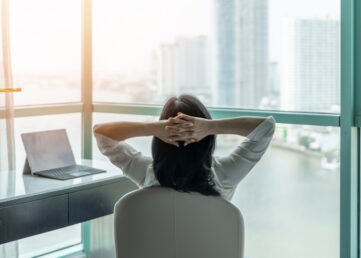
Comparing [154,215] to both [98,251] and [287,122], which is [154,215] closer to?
[287,122]

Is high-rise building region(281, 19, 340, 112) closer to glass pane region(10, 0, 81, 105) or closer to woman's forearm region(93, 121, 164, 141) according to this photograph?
woman's forearm region(93, 121, 164, 141)

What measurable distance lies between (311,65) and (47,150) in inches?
56.6

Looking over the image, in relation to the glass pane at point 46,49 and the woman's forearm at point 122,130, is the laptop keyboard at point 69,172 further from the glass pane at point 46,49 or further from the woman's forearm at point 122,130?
the woman's forearm at point 122,130

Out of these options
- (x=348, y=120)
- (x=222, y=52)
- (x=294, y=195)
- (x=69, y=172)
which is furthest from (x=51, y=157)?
(x=348, y=120)

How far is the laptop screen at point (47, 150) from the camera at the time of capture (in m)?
2.68

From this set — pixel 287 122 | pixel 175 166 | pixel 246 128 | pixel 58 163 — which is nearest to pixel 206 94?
pixel 287 122

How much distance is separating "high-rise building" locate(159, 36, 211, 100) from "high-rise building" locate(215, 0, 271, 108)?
0.31 feet

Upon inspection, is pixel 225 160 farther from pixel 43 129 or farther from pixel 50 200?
pixel 43 129

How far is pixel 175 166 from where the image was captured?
4.89ft

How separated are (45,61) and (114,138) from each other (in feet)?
5.49

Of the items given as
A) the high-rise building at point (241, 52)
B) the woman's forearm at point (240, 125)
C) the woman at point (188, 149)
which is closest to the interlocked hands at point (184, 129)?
the woman at point (188, 149)

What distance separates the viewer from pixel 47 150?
9.04 feet

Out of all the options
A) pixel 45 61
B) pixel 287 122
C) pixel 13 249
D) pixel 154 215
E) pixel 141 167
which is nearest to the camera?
pixel 154 215

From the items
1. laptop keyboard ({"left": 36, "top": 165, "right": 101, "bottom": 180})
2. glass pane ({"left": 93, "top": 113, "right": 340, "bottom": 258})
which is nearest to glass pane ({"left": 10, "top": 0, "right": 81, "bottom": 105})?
laptop keyboard ({"left": 36, "top": 165, "right": 101, "bottom": 180})
